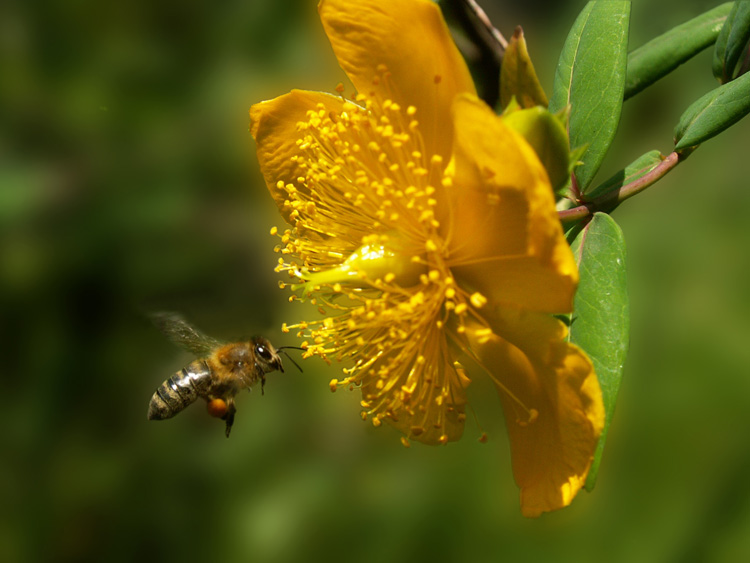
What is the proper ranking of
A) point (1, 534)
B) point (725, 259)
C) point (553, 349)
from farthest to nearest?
point (1, 534), point (725, 259), point (553, 349)

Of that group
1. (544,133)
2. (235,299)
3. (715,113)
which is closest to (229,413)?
(235,299)

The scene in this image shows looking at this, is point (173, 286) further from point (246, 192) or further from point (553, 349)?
point (553, 349)

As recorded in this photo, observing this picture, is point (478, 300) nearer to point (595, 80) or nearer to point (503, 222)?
point (503, 222)

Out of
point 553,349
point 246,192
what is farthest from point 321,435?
point 553,349

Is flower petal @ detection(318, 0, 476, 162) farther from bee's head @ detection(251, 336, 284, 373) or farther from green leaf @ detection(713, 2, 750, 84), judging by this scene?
bee's head @ detection(251, 336, 284, 373)

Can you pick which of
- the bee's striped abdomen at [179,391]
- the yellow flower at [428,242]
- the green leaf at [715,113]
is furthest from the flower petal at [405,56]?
the bee's striped abdomen at [179,391]

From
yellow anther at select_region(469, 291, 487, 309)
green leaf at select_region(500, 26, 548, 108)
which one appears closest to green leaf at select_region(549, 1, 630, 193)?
green leaf at select_region(500, 26, 548, 108)
